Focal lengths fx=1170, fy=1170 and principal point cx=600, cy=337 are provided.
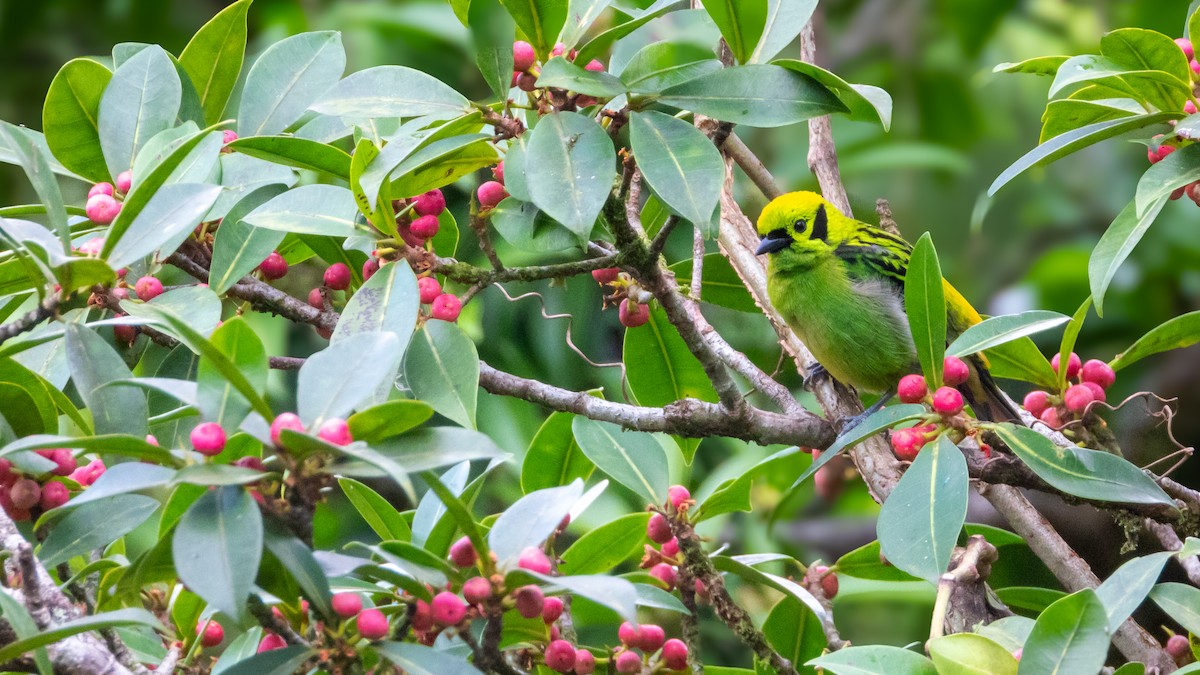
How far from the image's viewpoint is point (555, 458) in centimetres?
232

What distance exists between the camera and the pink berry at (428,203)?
1.99 m

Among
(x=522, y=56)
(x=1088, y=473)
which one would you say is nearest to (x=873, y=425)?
(x=1088, y=473)

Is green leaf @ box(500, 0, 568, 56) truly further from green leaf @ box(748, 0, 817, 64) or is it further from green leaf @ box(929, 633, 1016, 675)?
green leaf @ box(929, 633, 1016, 675)

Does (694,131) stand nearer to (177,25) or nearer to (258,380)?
(258,380)

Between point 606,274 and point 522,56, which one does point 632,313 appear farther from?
point 522,56

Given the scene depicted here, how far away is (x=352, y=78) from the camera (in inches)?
73.0

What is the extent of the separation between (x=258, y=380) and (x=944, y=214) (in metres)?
6.01

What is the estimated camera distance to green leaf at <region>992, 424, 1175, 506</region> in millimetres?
1745

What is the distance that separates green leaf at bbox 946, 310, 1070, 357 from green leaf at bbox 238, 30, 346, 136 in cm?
120

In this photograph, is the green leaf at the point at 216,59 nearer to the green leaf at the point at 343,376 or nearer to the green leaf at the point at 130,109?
the green leaf at the point at 130,109

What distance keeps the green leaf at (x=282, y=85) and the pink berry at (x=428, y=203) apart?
1.01 ft

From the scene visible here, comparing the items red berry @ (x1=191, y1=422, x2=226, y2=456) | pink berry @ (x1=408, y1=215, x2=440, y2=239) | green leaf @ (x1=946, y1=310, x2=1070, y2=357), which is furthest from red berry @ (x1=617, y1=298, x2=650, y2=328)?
red berry @ (x1=191, y1=422, x2=226, y2=456)

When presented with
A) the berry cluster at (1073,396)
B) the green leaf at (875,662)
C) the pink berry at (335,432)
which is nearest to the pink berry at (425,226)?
the pink berry at (335,432)

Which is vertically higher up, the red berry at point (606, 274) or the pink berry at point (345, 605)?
the red berry at point (606, 274)
